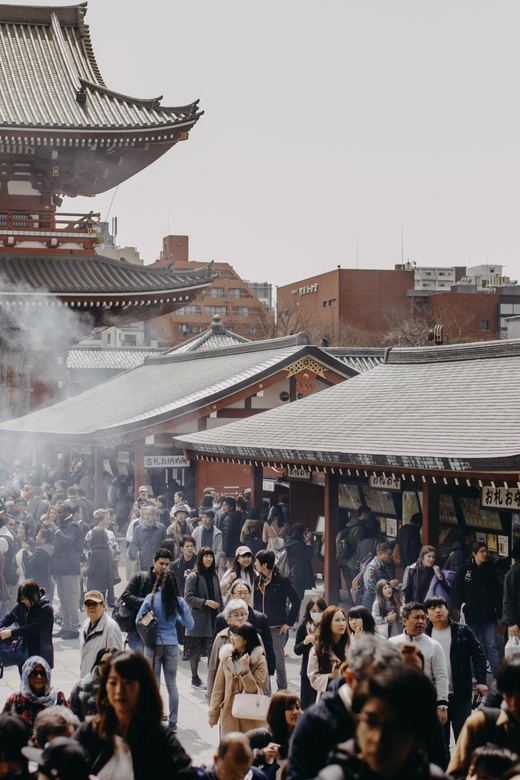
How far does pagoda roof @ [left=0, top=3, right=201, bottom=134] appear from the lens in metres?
23.1

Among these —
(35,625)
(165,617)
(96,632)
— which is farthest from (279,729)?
(35,625)

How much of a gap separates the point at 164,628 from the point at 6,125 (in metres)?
17.2

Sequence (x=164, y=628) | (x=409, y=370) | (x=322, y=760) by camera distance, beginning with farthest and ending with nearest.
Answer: (x=409, y=370) → (x=164, y=628) → (x=322, y=760)

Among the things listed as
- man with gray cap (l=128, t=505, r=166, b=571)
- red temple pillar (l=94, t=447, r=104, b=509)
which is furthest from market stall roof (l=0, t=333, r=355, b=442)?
Answer: man with gray cap (l=128, t=505, r=166, b=571)

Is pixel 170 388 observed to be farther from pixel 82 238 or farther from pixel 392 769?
pixel 392 769

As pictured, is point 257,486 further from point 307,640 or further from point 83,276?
point 307,640

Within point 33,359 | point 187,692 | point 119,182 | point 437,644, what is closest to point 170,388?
point 33,359

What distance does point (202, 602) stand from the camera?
9492 mm

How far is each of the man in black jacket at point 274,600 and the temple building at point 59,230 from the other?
1422cm

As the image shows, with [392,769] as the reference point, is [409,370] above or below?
above

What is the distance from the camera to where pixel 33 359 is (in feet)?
79.4

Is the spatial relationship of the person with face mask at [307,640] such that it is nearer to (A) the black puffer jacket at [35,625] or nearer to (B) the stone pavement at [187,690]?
(B) the stone pavement at [187,690]

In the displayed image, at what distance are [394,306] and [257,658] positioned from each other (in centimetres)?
7140

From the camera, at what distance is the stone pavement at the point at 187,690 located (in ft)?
26.1
